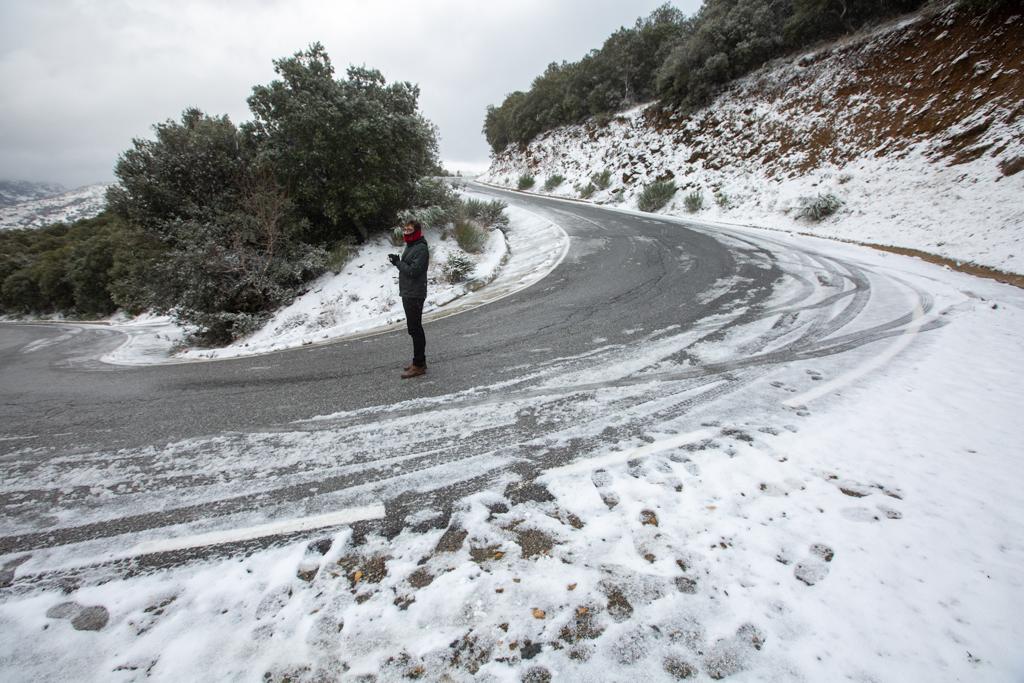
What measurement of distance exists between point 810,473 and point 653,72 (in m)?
31.3

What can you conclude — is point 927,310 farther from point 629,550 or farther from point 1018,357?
point 629,550

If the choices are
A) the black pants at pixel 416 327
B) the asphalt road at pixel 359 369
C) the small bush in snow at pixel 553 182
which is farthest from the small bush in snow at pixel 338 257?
the small bush in snow at pixel 553 182

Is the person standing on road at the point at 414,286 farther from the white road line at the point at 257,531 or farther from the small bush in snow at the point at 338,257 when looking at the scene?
the small bush in snow at the point at 338,257

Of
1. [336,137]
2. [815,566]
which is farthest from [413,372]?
[336,137]

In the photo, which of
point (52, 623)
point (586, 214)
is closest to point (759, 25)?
point (586, 214)

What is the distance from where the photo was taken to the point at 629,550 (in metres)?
2.04

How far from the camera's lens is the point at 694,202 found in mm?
17031

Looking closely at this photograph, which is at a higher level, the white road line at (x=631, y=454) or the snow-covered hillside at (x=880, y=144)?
the snow-covered hillside at (x=880, y=144)

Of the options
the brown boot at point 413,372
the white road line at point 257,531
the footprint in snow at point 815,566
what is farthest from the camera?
the brown boot at point 413,372

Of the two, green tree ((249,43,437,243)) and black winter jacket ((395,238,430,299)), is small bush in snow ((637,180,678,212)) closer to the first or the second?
green tree ((249,43,437,243))

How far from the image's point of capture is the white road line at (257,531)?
7.29ft

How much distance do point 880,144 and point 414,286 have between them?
55.7 ft

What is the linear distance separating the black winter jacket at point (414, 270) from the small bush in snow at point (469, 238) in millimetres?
6374

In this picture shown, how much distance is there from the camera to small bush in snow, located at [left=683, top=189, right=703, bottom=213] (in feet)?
55.7
